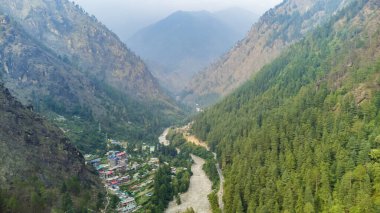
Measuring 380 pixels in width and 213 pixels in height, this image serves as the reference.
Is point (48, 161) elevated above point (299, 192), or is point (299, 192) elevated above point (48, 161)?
point (48, 161)

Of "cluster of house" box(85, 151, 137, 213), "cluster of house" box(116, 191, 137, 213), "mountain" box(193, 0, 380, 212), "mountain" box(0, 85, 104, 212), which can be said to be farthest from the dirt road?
"mountain" box(0, 85, 104, 212)

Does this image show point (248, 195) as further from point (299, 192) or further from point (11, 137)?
point (11, 137)

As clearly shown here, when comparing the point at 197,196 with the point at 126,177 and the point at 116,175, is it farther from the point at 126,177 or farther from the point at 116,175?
the point at 116,175

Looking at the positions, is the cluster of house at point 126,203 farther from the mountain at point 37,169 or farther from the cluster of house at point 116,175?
the mountain at point 37,169

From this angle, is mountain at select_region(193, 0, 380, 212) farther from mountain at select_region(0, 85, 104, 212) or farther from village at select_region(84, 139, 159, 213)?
mountain at select_region(0, 85, 104, 212)

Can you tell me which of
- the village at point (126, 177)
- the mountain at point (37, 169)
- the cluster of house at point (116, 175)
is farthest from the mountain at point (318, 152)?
the mountain at point (37, 169)

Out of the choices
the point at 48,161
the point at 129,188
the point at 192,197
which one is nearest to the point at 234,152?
the point at 192,197

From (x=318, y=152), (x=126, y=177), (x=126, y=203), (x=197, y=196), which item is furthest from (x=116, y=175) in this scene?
(x=318, y=152)
